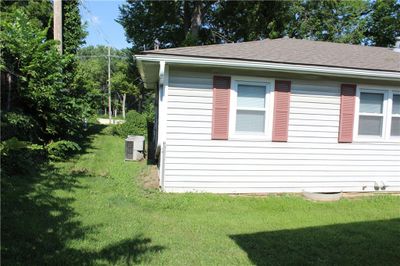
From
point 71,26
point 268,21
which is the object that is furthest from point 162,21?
point 71,26

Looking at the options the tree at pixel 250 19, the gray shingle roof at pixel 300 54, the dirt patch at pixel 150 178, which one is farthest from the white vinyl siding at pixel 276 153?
the tree at pixel 250 19

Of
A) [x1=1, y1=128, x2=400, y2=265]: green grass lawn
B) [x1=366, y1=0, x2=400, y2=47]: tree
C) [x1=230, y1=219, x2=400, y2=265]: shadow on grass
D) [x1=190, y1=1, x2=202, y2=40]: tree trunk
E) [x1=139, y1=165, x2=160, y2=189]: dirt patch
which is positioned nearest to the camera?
[x1=1, y1=128, x2=400, y2=265]: green grass lawn

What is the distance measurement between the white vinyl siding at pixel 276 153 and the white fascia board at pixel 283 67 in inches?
13.5

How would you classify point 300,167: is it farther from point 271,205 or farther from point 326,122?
point 271,205

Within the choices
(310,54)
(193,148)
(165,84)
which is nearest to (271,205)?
(193,148)

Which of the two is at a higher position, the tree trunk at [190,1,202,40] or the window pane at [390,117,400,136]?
the tree trunk at [190,1,202,40]

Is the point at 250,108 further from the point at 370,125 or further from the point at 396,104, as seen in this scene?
the point at 396,104

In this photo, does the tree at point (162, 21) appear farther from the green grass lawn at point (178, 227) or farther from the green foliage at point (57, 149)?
the green grass lawn at point (178, 227)

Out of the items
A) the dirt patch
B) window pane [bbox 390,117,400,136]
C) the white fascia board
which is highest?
the white fascia board

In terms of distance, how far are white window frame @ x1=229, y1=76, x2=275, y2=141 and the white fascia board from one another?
34 cm

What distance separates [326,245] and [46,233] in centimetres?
353

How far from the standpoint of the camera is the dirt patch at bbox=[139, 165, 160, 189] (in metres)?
8.40

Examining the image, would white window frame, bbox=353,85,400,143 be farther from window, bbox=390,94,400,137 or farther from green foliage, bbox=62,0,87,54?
green foliage, bbox=62,0,87,54

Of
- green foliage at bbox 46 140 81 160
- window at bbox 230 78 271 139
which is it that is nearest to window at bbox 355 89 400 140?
window at bbox 230 78 271 139
